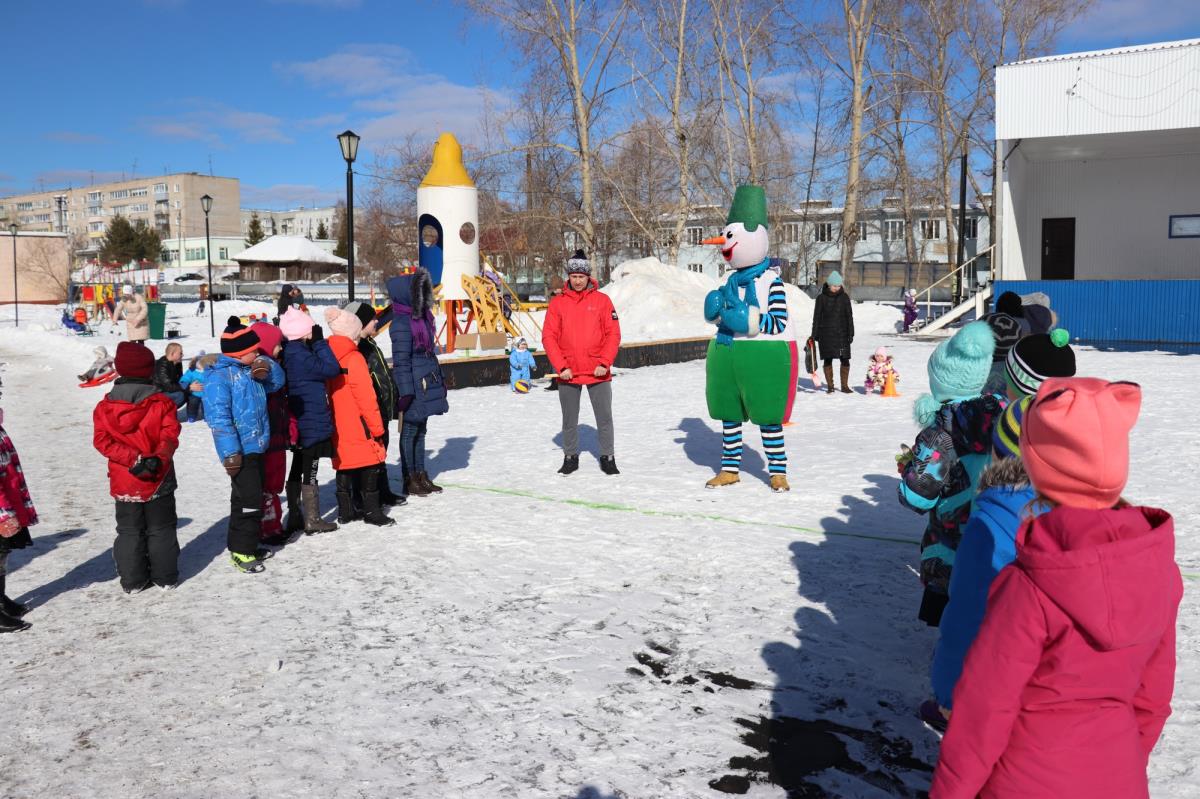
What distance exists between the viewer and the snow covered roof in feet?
169

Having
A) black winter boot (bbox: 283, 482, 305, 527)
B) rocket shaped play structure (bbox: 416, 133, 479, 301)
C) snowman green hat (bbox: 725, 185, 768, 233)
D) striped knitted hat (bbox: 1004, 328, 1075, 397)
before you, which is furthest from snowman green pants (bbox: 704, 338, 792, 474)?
rocket shaped play structure (bbox: 416, 133, 479, 301)

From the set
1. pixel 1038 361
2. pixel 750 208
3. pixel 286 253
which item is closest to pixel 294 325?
pixel 750 208

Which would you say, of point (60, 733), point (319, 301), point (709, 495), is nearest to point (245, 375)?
point (60, 733)

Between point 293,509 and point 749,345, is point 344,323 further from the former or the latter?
point 749,345

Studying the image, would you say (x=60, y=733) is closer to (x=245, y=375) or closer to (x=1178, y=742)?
(x=245, y=375)

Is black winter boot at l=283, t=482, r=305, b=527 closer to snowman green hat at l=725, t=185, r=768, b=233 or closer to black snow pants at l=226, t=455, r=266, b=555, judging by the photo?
black snow pants at l=226, t=455, r=266, b=555

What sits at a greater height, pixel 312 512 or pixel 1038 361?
pixel 1038 361

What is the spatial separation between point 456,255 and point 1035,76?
41.3ft

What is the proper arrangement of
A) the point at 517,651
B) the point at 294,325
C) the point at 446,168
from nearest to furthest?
1. the point at 517,651
2. the point at 294,325
3. the point at 446,168

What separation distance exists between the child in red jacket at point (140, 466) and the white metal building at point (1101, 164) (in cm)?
1872

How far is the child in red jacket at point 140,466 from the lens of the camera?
471cm

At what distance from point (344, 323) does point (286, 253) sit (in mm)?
49467

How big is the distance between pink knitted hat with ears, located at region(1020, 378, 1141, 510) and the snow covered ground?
1.45 metres

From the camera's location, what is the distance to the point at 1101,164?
77.3 ft
